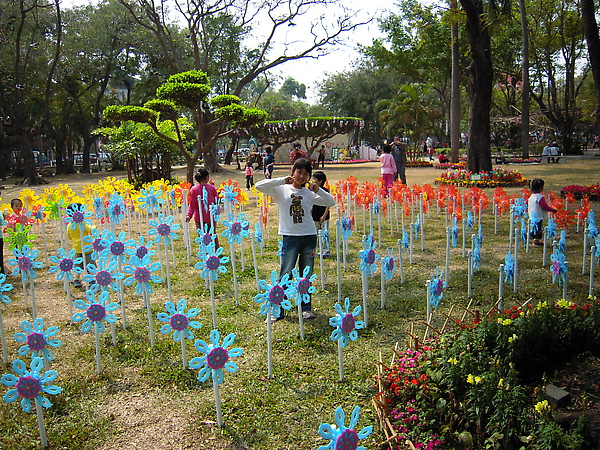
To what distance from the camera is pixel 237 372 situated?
13.5ft

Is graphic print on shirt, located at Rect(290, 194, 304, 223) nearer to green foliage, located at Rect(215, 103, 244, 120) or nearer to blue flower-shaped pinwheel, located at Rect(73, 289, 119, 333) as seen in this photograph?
blue flower-shaped pinwheel, located at Rect(73, 289, 119, 333)

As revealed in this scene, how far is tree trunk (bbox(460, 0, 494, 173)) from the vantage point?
1470cm

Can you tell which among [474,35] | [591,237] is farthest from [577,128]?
[591,237]

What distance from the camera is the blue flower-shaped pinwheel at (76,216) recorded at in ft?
19.8

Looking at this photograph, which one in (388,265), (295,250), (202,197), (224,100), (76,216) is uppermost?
(224,100)

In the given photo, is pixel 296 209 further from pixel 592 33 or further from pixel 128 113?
pixel 128 113

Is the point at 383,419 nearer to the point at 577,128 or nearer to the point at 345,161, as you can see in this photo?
the point at 345,161

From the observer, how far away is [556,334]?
133 inches

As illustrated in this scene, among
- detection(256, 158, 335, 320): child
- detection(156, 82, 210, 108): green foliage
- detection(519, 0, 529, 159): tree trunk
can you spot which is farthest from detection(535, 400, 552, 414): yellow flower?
detection(519, 0, 529, 159): tree trunk

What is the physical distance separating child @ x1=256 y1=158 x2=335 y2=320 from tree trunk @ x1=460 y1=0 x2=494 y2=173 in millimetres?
11332

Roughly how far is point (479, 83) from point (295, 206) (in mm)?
12751

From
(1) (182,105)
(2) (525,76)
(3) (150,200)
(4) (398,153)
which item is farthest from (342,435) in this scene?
(2) (525,76)

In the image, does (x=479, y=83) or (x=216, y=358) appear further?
(x=479, y=83)

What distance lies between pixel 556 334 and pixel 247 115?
502 inches
